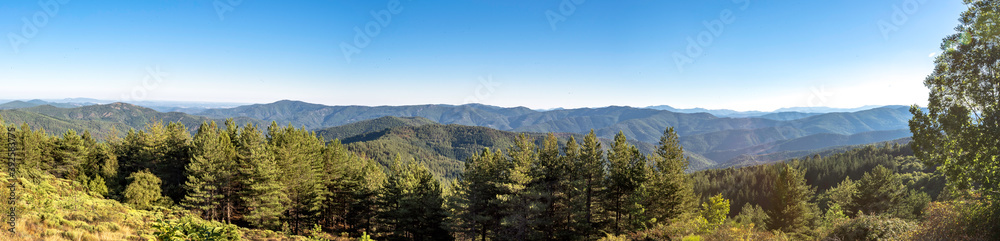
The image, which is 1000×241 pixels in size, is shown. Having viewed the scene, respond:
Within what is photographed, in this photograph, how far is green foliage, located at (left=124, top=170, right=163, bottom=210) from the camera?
91.8 ft

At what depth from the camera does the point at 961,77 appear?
14.3m

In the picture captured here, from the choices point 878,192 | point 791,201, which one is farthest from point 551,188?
point 878,192

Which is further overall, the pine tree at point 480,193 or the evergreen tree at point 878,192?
the evergreen tree at point 878,192

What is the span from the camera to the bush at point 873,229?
→ 16.3 metres

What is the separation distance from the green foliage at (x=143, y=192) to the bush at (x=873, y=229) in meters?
46.7

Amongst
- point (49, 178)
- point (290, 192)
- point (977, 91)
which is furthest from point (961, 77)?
point (49, 178)

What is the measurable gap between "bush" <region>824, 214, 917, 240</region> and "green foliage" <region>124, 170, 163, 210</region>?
153 feet

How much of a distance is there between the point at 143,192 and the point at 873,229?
50.0 m

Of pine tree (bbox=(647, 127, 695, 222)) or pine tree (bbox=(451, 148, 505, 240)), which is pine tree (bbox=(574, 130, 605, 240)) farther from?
pine tree (bbox=(451, 148, 505, 240))

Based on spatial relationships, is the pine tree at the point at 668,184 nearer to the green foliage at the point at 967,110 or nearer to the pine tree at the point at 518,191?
the pine tree at the point at 518,191

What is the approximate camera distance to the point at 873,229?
17.0 meters

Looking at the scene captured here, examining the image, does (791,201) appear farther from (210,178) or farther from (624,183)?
(210,178)

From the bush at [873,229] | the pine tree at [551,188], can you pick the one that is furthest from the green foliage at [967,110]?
the pine tree at [551,188]

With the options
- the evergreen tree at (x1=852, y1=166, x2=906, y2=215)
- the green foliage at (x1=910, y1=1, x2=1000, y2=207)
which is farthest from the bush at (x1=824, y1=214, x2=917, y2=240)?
the evergreen tree at (x1=852, y1=166, x2=906, y2=215)
